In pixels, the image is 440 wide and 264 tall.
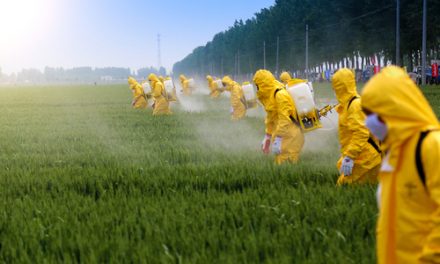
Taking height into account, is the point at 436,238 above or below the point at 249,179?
above

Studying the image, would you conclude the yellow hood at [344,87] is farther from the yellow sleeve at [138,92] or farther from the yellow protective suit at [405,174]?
the yellow sleeve at [138,92]

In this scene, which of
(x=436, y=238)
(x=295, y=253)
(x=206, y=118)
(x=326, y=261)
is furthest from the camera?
(x=206, y=118)

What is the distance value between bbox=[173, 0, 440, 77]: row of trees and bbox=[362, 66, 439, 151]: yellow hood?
4605cm

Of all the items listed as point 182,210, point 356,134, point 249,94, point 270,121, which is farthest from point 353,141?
point 249,94

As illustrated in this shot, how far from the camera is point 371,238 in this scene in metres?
4.77

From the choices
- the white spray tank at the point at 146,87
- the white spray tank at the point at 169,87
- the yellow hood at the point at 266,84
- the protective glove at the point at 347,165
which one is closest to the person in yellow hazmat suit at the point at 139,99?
the white spray tank at the point at 146,87

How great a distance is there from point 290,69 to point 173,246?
82120 millimetres

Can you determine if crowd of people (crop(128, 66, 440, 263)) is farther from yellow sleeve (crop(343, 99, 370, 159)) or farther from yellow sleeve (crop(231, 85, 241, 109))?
yellow sleeve (crop(231, 85, 241, 109))

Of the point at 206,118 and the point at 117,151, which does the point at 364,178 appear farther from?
the point at 206,118

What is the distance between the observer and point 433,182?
2611mm

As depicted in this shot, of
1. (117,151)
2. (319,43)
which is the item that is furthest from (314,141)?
(319,43)

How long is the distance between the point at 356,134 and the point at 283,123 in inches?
86.7

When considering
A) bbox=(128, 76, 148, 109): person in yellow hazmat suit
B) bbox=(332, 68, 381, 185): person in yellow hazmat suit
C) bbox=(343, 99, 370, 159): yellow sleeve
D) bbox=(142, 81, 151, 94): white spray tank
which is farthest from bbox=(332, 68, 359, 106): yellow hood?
bbox=(128, 76, 148, 109): person in yellow hazmat suit

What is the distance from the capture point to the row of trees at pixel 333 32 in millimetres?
50250
